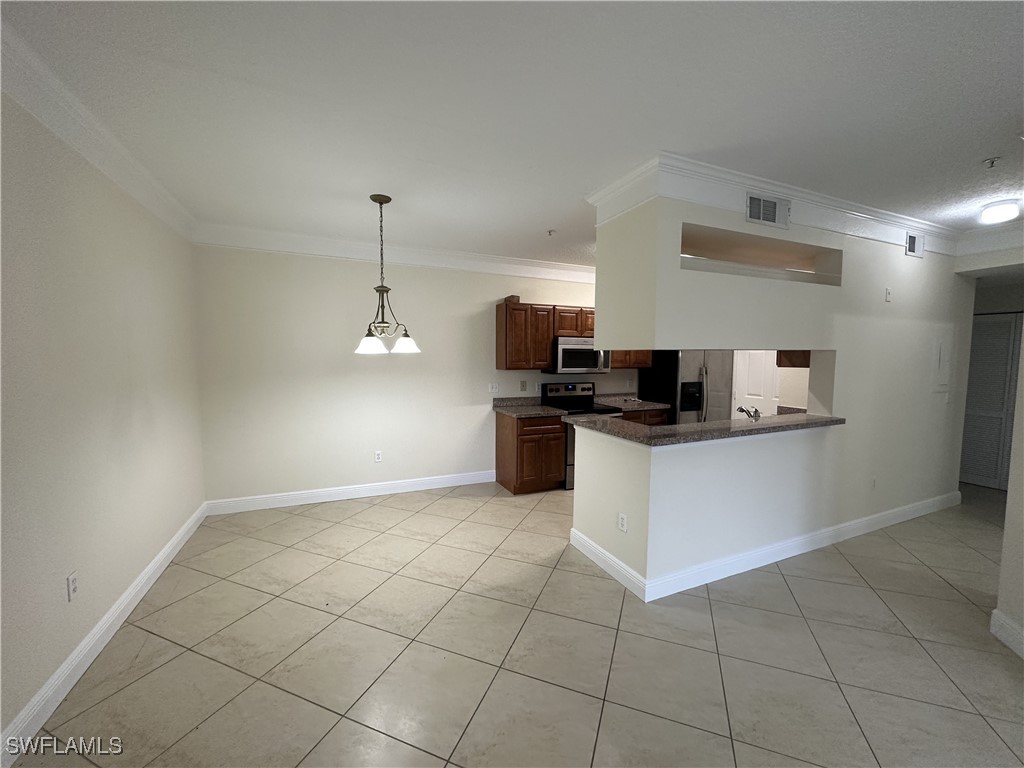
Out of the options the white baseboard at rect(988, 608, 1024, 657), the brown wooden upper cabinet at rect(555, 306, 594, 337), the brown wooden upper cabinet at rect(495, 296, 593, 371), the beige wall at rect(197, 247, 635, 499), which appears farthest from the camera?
the brown wooden upper cabinet at rect(555, 306, 594, 337)

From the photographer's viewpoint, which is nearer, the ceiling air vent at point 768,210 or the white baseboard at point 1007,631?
the white baseboard at point 1007,631

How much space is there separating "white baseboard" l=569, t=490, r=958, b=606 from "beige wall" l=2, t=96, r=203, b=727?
9.55ft

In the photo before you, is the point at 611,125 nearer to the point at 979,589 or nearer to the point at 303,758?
the point at 303,758

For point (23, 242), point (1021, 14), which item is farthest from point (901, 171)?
point (23, 242)

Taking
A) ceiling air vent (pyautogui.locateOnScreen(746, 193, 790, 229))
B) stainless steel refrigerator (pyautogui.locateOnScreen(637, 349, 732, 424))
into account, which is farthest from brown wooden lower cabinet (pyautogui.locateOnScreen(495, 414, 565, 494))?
ceiling air vent (pyautogui.locateOnScreen(746, 193, 790, 229))

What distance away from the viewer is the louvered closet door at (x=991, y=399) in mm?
4465

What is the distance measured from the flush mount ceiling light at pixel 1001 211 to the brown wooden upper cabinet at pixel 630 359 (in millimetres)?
2908

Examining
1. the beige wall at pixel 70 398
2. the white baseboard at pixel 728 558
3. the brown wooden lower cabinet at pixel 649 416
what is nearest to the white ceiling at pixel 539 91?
the beige wall at pixel 70 398

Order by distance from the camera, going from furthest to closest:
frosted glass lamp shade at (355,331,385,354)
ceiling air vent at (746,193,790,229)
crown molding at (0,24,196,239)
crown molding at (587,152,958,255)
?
frosted glass lamp shade at (355,331,385,354)
ceiling air vent at (746,193,790,229)
crown molding at (587,152,958,255)
crown molding at (0,24,196,239)

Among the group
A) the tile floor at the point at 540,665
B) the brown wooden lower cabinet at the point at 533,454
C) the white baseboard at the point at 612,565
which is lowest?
the tile floor at the point at 540,665

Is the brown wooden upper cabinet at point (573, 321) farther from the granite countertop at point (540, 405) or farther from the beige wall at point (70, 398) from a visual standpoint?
the beige wall at point (70, 398)

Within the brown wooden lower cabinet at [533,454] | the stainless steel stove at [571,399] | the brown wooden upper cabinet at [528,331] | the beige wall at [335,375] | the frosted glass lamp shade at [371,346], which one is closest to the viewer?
the frosted glass lamp shade at [371,346]

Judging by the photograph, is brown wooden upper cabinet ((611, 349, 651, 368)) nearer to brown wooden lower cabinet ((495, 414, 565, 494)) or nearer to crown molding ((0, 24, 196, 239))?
brown wooden lower cabinet ((495, 414, 565, 494))

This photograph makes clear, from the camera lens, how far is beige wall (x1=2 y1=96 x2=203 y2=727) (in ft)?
5.12
